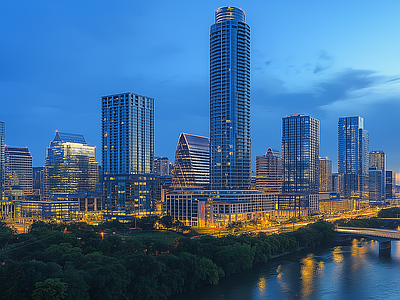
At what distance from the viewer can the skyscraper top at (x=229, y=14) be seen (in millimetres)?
170250

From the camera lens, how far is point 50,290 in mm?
54656

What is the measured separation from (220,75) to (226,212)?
185ft

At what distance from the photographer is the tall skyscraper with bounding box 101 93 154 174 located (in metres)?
190

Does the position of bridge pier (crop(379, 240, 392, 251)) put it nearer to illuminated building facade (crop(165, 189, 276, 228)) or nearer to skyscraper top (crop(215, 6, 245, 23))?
illuminated building facade (crop(165, 189, 276, 228))

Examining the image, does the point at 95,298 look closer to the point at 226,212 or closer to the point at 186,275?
the point at 186,275

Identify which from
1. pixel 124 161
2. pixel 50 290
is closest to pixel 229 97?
pixel 124 161

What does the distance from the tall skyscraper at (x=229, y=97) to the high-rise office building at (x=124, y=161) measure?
37.1 m

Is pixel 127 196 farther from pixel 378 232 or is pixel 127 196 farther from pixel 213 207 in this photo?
pixel 378 232

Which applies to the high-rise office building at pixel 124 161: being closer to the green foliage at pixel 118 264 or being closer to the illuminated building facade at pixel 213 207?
the illuminated building facade at pixel 213 207

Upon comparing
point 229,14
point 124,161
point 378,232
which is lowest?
point 378,232

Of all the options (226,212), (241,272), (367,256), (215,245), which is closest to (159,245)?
(215,245)

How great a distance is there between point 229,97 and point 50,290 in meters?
125

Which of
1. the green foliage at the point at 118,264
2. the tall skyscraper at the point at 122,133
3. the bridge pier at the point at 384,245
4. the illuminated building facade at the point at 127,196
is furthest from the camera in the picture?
the tall skyscraper at the point at 122,133

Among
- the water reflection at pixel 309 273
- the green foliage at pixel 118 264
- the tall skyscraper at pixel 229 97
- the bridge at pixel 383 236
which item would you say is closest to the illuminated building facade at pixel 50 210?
the tall skyscraper at pixel 229 97
